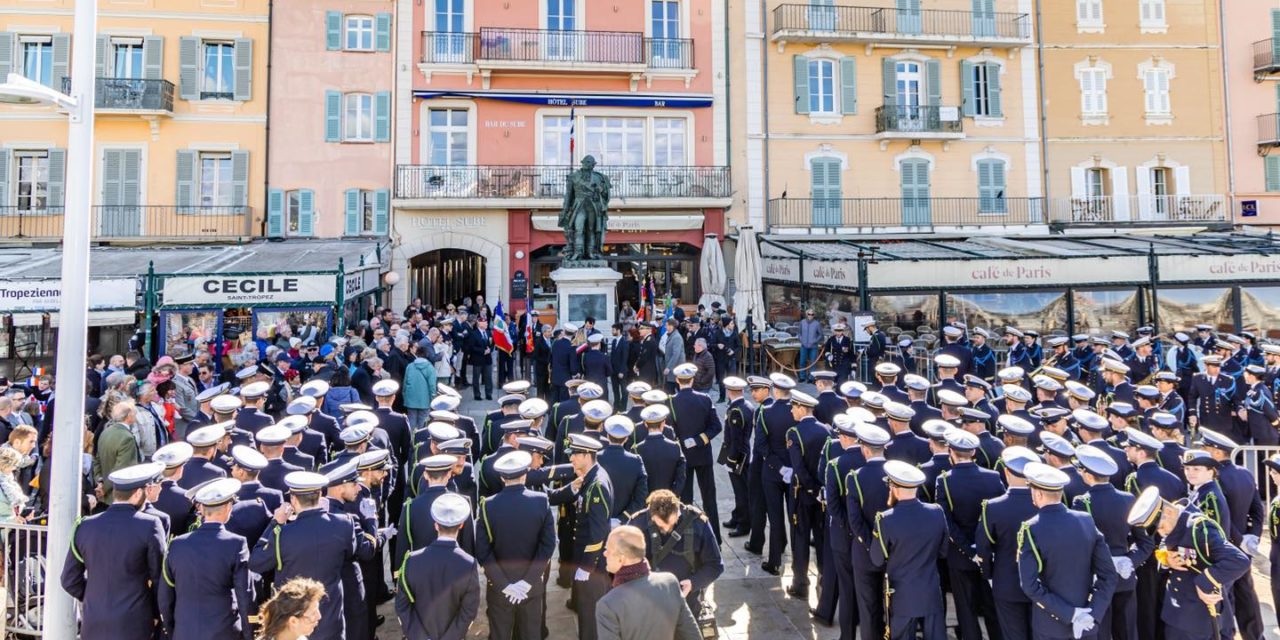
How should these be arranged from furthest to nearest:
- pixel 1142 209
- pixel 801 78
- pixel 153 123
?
→ pixel 1142 209 < pixel 801 78 < pixel 153 123

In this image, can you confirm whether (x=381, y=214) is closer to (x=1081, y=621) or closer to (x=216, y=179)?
(x=216, y=179)

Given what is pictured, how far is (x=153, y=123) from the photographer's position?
74.3 ft

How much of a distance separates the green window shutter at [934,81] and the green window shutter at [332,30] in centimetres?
1962

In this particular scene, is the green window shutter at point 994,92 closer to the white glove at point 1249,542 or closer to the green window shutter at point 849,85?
the green window shutter at point 849,85

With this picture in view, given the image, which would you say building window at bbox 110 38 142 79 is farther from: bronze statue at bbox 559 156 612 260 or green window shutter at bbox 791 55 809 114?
green window shutter at bbox 791 55 809 114

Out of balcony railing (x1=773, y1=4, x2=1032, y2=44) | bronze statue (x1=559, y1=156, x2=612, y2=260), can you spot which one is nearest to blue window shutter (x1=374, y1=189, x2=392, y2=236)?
bronze statue (x1=559, y1=156, x2=612, y2=260)

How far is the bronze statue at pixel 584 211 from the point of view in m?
16.5

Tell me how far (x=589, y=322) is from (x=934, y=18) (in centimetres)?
1953

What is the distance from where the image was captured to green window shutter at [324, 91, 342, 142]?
23344 mm

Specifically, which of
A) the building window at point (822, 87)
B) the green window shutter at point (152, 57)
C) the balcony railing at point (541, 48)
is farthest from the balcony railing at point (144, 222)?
the building window at point (822, 87)

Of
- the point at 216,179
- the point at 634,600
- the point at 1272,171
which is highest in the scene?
the point at 1272,171

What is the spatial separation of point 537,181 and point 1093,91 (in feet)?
66.4

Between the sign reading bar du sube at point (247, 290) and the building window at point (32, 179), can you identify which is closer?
the sign reading bar du sube at point (247, 290)

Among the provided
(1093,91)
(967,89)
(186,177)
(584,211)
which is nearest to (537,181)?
(584,211)
